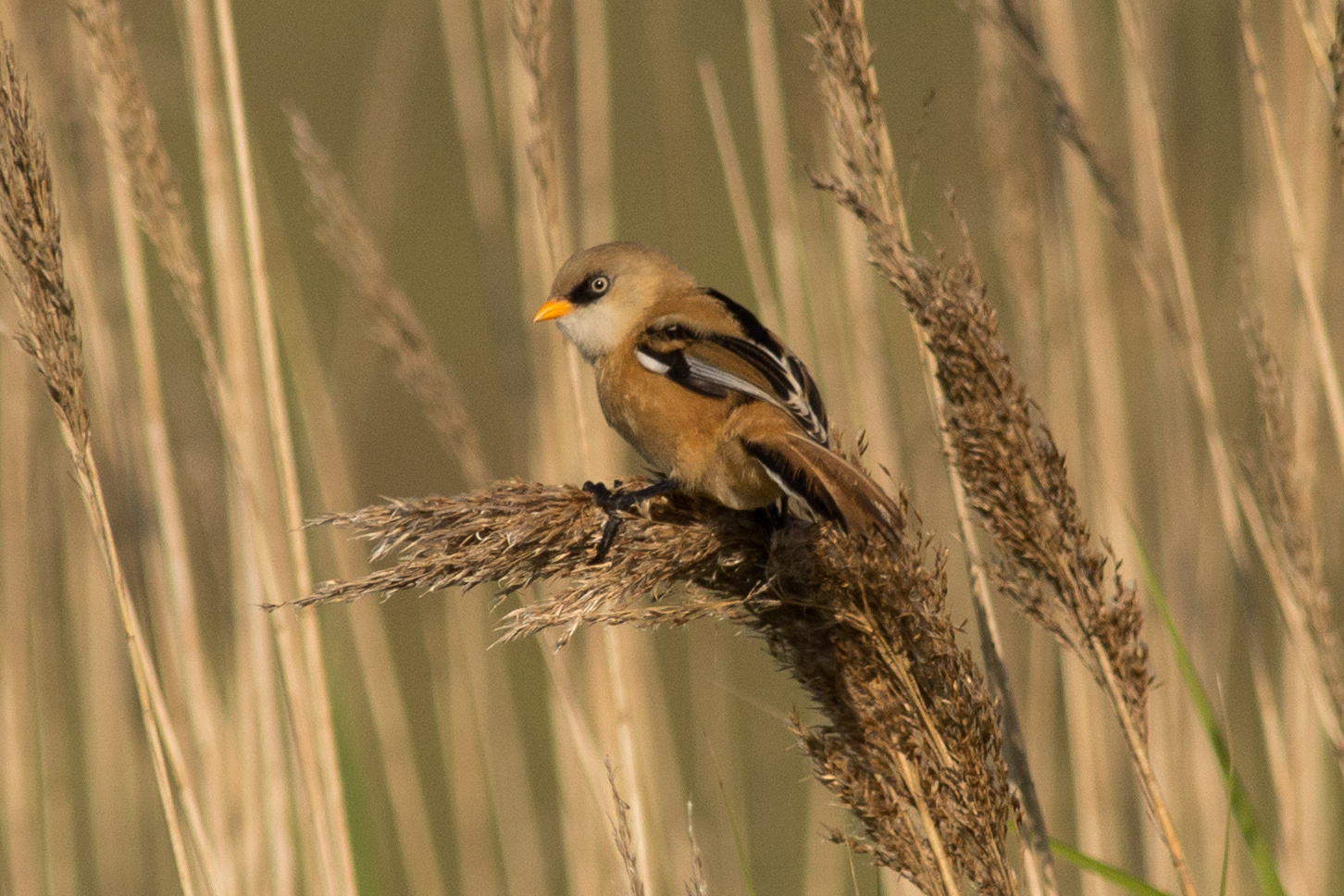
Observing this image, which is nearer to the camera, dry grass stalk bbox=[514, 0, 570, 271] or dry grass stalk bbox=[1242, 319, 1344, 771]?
dry grass stalk bbox=[1242, 319, 1344, 771]

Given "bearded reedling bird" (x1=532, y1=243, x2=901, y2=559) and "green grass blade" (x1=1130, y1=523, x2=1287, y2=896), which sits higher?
"bearded reedling bird" (x1=532, y1=243, x2=901, y2=559)

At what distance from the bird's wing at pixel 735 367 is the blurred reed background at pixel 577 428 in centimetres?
22

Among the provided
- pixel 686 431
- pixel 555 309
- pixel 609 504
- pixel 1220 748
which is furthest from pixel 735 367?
pixel 1220 748

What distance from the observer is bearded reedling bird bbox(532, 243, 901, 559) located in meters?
1.94

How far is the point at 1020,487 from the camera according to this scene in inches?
63.6

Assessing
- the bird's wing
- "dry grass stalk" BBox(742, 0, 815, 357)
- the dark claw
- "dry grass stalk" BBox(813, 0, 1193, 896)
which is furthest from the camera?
"dry grass stalk" BBox(742, 0, 815, 357)

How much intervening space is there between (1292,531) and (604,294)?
145 centimetres

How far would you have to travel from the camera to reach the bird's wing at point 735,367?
2.18 metres

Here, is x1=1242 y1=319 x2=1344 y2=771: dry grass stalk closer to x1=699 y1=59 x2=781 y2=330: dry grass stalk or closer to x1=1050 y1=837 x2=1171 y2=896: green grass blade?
x1=1050 y1=837 x2=1171 y2=896: green grass blade

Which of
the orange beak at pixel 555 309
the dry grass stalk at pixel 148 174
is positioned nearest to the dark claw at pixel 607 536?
the dry grass stalk at pixel 148 174

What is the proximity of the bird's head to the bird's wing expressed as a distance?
0.18m

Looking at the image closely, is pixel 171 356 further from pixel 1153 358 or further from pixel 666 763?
pixel 1153 358

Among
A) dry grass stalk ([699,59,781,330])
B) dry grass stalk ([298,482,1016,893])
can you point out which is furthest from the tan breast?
dry grass stalk ([699,59,781,330])

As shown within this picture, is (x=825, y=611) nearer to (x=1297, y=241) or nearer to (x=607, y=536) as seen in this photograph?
(x=607, y=536)
